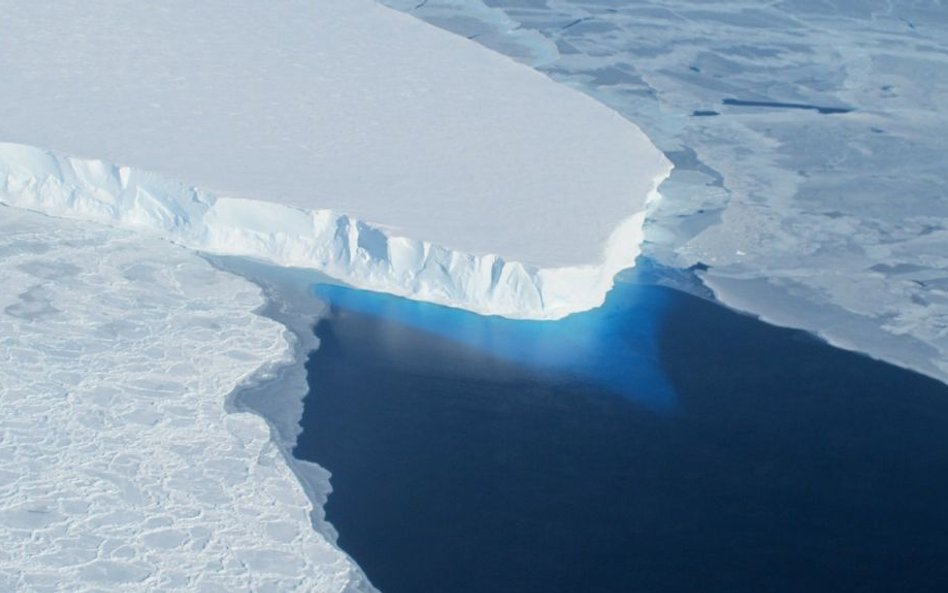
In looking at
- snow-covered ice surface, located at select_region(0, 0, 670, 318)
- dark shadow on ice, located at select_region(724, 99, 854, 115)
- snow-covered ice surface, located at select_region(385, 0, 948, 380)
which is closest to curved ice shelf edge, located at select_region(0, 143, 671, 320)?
snow-covered ice surface, located at select_region(0, 0, 670, 318)

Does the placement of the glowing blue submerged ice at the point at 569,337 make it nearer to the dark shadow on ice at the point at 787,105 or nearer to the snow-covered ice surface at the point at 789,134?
the snow-covered ice surface at the point at 789,134

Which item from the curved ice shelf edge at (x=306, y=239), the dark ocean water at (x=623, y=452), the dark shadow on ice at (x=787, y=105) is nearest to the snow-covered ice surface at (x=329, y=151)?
the curved ice shelf edge at (x=306, y=239)

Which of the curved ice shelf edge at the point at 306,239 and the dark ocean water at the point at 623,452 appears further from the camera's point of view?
the curved ice shelf edge at the point at 306,239

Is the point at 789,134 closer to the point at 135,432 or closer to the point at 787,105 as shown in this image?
the point at 787,105

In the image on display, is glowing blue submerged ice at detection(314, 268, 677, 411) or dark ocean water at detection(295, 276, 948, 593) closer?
dark ocean water at detection(295, 276, 948, 593)

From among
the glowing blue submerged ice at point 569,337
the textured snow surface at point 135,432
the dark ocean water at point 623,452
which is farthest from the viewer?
the glowing blue submerged ice at point 569,337

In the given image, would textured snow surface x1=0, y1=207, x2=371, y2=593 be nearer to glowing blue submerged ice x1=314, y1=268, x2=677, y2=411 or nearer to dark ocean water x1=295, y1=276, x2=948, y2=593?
dark ocean water x1=295, y1=276, x2=948, y2=593

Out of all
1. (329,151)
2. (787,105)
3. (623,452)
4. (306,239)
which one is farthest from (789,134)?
(623,452)
